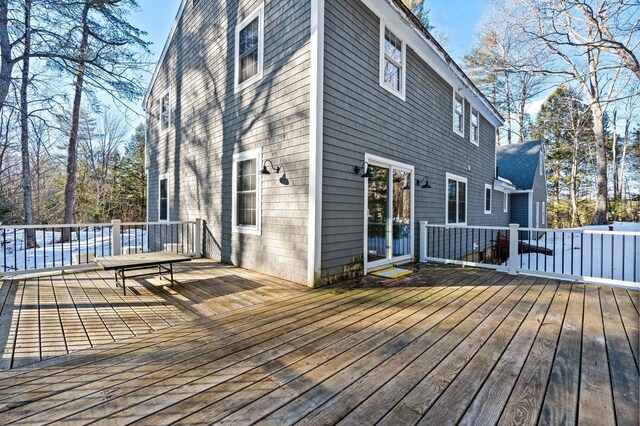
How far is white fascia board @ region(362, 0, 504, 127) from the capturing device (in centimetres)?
535

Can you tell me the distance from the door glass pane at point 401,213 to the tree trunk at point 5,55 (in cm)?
950

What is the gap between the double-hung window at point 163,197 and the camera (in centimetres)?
911

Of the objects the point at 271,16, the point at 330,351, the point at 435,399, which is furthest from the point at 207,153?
the point at 435,399

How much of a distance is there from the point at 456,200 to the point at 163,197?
29.8 ft

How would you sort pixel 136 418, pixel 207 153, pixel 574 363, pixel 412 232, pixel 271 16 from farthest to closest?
pixel 207 153 < pixel 412 232 < pixel 271 16 < pixel 574 363 < pixel 136 418

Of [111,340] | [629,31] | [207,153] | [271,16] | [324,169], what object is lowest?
[111,340]

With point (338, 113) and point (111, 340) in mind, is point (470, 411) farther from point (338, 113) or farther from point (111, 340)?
point (338, 113)

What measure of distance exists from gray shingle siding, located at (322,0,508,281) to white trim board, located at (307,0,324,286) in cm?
14

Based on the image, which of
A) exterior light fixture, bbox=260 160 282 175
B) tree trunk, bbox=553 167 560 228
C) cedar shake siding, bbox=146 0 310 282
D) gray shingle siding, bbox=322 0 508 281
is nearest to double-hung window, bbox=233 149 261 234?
A: cedar shake siding, bbox=146 0 310 282

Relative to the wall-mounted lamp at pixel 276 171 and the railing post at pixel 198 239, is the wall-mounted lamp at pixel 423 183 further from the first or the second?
the railing post at pixel 198 239

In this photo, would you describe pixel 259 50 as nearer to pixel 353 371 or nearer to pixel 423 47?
pixel 423 47

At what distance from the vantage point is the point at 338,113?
4695mm

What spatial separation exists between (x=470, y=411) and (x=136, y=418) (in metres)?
1.84

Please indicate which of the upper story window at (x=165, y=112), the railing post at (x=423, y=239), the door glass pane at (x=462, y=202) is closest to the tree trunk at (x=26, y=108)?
the upper story window at (x=165, y=112)
